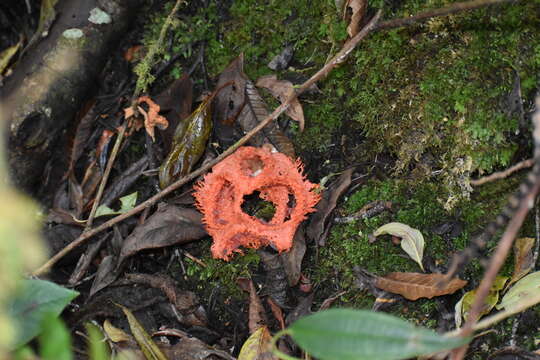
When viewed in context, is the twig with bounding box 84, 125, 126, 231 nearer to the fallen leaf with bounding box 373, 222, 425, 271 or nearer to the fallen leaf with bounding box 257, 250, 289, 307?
the fallen leaf with bounding box 257, 250, 289, 307

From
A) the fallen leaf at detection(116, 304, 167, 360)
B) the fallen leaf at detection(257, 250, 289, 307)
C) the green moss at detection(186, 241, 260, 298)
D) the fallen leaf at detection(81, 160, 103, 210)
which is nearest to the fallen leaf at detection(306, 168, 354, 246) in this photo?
the fallen leaf at detection(257, 250, 289, 307)

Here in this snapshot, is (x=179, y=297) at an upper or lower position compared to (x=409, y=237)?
upper

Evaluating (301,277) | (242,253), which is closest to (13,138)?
(242,253)

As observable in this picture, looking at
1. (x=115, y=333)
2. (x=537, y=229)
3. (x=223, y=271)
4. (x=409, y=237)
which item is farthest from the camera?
(x=223, y=271)

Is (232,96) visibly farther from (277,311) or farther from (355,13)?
(277,311)

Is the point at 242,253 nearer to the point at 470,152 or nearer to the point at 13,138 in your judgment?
the point at 470,152

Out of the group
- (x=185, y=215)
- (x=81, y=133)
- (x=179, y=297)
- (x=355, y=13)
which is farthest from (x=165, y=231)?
(x=355, y=13)
